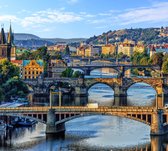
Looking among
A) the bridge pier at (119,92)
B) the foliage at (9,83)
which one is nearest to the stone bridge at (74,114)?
the foliage at (9,83)

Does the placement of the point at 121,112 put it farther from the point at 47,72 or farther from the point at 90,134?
the point at 47,72

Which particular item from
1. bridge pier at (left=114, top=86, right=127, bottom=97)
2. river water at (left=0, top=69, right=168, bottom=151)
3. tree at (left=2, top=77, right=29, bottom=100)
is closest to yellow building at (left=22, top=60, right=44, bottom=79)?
bridge pier at (left=114, top=86, right=127, bottom=97)

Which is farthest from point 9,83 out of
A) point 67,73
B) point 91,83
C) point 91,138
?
point 67,73

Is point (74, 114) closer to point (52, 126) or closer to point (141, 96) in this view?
point (52, 126)

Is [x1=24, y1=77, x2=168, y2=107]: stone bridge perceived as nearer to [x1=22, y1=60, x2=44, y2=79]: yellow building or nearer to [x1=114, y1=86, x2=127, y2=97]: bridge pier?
[x1=114, y1=86, x2=127, y2=97]: bridge pier

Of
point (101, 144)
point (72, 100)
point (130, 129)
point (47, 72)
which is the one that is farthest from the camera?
point (47, 72)

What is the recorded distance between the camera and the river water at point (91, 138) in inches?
1757

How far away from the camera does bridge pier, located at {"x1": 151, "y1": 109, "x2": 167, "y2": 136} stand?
47.9 metres

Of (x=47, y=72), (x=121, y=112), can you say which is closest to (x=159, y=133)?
(x=121, y=112)

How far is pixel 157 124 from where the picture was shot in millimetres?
47844

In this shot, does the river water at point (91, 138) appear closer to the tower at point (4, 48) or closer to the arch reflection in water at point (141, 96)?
the arch reflection in water at point (141, 96)

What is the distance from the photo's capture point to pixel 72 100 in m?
78.3

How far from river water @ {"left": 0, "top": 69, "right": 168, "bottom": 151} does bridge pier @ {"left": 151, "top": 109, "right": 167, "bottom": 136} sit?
75 cm

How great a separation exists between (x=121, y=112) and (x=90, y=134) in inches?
125
